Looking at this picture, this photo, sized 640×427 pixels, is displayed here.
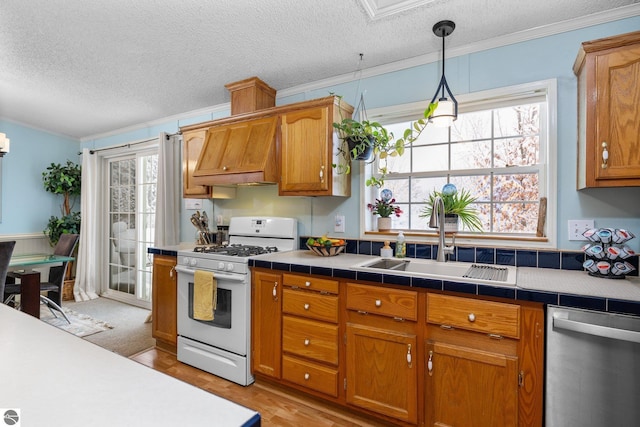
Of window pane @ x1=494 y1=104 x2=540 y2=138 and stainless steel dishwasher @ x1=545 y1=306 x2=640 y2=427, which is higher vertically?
window pane @ x1=494 y1=104 x2=540 y2=138

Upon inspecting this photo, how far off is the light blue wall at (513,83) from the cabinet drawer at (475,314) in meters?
0.79

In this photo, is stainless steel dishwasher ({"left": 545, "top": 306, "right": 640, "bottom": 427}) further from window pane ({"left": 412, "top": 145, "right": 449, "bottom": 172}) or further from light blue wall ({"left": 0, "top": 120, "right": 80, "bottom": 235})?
light blue wall ({"left": 0, "top": 120, "right": 80, "bottom": 235})

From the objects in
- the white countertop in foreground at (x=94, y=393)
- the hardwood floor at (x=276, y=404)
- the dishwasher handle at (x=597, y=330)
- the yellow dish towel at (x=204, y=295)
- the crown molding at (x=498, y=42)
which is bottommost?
→ the hardwood floor at (x=276, y=404)

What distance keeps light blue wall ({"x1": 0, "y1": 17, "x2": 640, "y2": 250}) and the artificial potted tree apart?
335 cm

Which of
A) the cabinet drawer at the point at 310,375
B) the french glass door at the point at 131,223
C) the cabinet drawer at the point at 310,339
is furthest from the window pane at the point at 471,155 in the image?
the french glass door at the point at 131,223

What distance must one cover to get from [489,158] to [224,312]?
226 cm

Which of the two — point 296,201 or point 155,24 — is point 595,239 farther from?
point 155,24

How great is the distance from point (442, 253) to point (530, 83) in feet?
3.99

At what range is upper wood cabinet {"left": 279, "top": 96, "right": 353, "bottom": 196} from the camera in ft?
7.96

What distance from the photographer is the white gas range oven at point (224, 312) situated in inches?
91.9

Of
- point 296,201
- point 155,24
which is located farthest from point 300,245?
point 155,24

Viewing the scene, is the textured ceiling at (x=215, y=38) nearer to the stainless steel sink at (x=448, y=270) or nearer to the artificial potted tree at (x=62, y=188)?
the stainless steel sink at (x=448, y=270)

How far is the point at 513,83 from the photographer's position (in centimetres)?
212

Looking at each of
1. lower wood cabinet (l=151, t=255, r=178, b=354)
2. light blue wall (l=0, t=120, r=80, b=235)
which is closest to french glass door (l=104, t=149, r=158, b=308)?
light blue wall (l=0, t=120, r=80, b=235)
